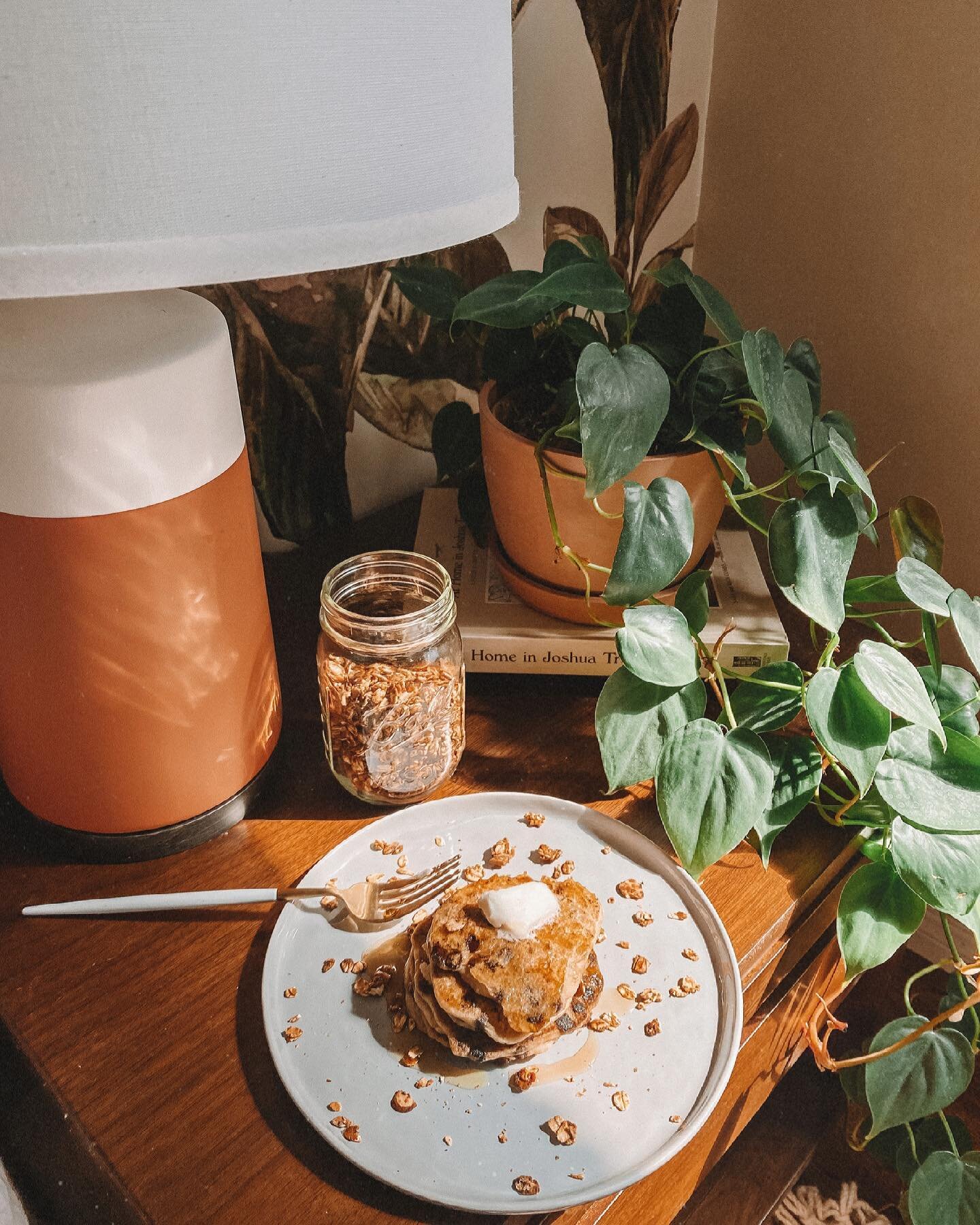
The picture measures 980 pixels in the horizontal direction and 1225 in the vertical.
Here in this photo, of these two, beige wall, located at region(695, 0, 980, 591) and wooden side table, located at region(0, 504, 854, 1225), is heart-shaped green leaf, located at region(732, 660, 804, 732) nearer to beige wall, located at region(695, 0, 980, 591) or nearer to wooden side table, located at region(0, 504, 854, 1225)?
wooden side table, located at region(0, 504, 854, 1225)

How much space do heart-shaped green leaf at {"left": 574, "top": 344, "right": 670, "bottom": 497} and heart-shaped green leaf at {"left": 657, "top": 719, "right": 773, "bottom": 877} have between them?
173 millimetres

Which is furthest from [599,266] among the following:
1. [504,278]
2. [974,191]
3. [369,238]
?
[974,191]

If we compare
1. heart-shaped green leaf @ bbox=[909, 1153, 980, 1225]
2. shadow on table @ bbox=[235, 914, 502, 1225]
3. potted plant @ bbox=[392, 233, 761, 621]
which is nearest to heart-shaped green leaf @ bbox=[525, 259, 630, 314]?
potted plant @ bbox=[392, 233, 761, 621]

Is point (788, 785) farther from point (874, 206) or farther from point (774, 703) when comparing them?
point (874, 206)

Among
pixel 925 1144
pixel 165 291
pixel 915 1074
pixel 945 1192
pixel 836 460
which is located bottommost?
pixel 925 1144

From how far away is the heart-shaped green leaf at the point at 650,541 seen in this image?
608 millimetres

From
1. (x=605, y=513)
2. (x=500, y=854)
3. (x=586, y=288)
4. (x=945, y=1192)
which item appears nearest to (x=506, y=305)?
(x=586, y=288)

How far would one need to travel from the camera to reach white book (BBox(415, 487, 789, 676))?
0.76 meters

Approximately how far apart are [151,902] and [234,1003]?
88 millimetres

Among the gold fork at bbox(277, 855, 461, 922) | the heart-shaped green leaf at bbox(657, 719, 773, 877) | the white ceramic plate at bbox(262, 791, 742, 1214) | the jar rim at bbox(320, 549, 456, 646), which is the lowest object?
the white ceramic plate at bbox(262, 791, 742, 1214)

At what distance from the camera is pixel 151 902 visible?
597 millimetres

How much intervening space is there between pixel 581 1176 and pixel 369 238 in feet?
1.47

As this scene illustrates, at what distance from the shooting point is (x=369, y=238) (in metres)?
0.38

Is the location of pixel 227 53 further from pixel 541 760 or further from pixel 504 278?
pixel 541 760
